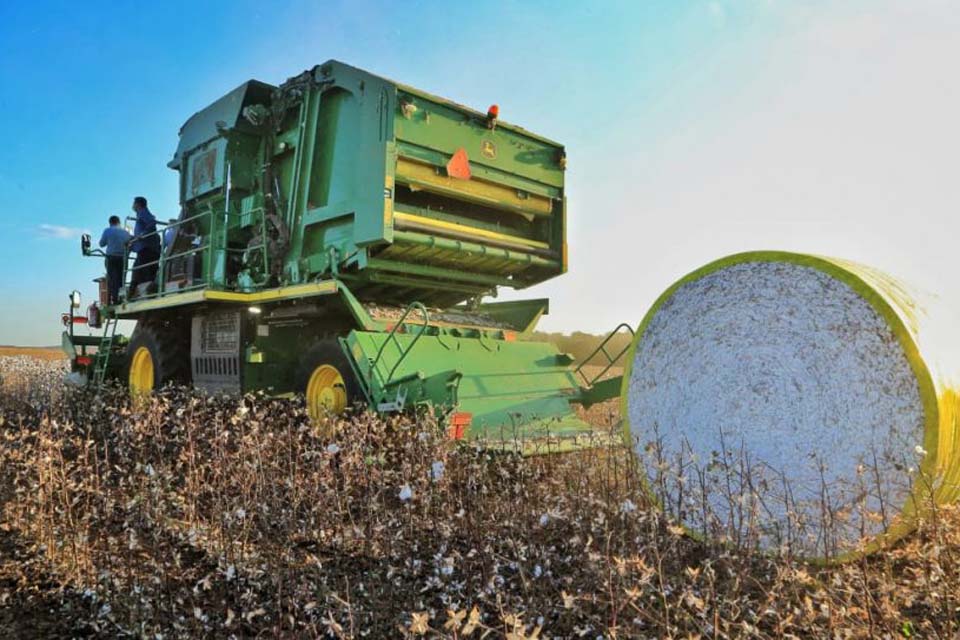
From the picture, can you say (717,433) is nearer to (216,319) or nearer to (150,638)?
(150,638)

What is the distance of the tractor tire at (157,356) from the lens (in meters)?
7.86

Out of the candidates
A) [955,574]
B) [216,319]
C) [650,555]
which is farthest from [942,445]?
[216,319]

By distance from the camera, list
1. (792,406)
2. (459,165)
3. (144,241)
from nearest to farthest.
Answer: (792,406) → (459,165) → (144,241)

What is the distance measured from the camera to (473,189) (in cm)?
670

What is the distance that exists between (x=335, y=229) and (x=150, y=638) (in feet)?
14.7

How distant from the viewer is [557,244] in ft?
24.6

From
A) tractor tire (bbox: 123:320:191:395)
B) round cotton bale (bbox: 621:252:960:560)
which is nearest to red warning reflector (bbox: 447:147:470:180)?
round cotton bale (bbox: 621:252:960:560)

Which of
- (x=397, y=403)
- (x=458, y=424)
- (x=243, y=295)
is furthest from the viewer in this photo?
(x=243, y=295)

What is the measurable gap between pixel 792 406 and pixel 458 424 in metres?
2.47

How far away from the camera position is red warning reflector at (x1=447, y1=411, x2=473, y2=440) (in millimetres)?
4812

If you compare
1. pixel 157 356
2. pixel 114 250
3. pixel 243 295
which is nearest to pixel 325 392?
pixel 243 295

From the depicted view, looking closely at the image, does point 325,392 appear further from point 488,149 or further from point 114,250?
point 114,250

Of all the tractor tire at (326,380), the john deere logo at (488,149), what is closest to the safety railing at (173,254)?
the tractor tire at (326,380)

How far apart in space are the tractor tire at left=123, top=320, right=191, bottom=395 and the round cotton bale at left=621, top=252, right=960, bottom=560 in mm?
6058
